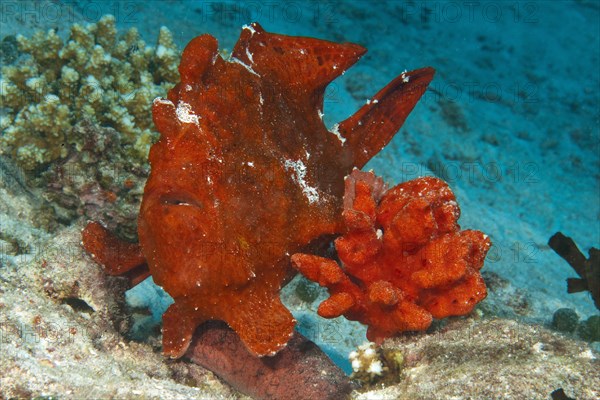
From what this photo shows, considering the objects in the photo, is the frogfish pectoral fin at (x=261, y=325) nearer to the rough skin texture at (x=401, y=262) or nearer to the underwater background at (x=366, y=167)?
the rough skin texture at (x=401, y=262)

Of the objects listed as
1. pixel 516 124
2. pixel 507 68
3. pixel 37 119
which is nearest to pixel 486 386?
pixel 37 119

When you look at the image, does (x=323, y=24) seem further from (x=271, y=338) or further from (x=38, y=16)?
(x=271, y=338)

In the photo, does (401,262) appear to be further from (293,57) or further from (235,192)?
(293,57)

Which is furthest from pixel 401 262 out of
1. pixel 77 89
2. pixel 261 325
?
pixel 77 89

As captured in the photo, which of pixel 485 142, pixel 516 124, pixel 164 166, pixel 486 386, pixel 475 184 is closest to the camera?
pixel 486 386

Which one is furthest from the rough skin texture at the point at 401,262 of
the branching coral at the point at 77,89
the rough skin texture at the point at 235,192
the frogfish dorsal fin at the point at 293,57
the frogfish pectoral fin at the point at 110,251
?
the branching coral at the point at 77,89

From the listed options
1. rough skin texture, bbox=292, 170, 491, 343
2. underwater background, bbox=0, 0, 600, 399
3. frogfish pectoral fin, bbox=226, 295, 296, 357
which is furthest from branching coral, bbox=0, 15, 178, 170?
rough skin texture, bbox=292, 170, 491, 343
